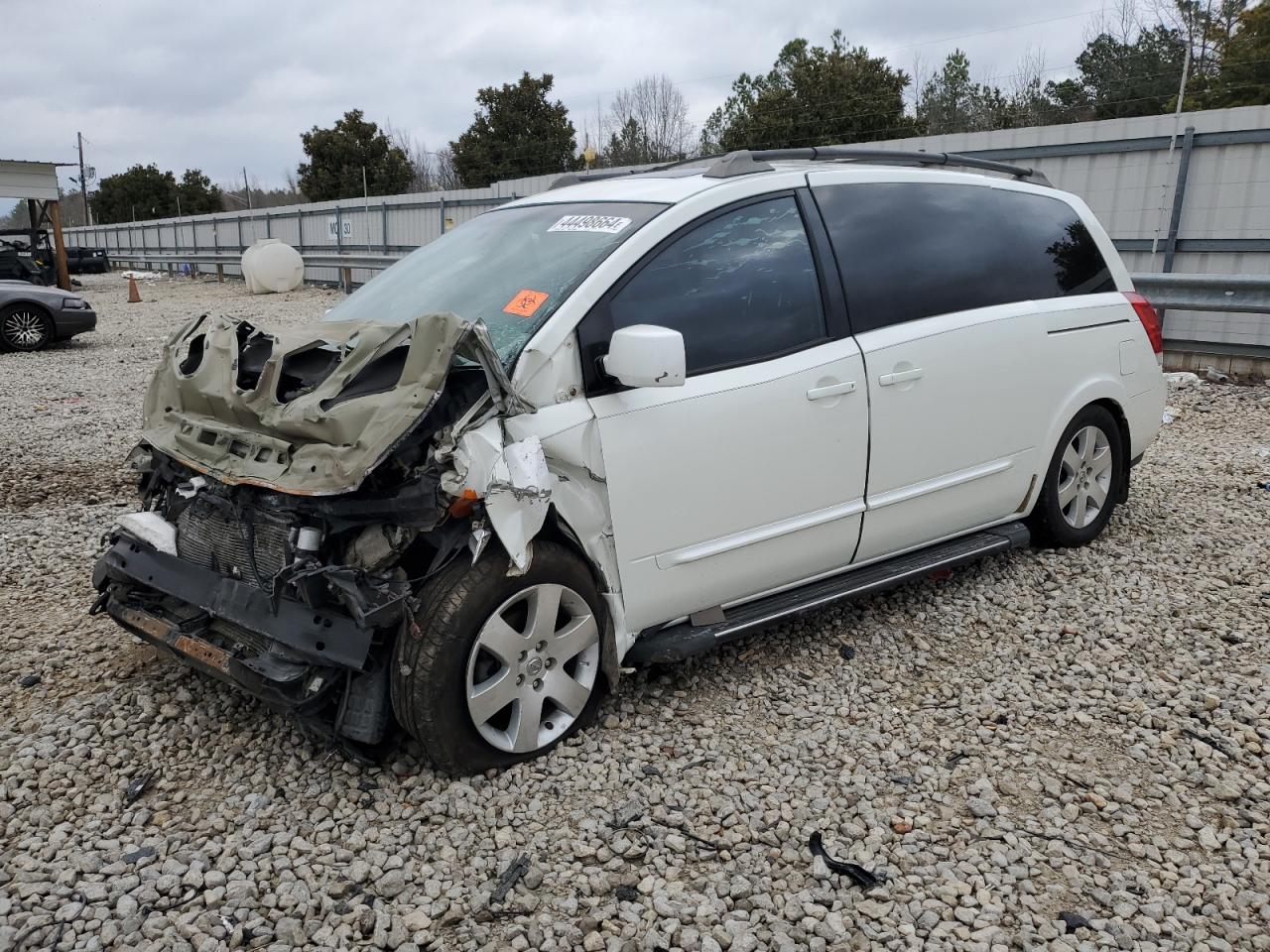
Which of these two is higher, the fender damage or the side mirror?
the side mirror

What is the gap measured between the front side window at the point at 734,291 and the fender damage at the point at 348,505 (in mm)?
623

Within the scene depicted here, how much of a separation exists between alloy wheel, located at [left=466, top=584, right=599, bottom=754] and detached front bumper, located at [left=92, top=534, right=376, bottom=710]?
36cm

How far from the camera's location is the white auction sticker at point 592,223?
345 cm

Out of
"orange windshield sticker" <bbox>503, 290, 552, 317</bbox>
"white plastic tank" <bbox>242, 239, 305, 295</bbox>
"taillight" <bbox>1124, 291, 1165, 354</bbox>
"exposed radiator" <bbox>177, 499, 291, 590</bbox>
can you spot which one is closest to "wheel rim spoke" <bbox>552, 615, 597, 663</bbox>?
"exposed radiator" <bbox>177, 499, 291, 590</bbox>

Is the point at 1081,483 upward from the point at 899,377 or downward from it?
downward

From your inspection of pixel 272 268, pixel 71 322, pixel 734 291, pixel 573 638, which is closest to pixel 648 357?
pixel 734 291

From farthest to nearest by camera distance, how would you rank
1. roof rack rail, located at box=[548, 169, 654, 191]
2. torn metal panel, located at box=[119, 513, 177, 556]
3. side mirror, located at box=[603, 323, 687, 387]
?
1. roof rack rail, located at box=[548, 169, 654, 191]
2. torn metal panel, located at box=[119, 513, 177, 556]
3. side mirror, located at box=[603, 323, 687, 387]

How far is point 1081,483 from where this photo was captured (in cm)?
487

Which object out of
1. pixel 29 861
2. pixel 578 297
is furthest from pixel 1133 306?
pixel 29 861

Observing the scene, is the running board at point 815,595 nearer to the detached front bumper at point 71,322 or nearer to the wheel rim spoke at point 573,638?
the wheel rim spoke at point 573,638

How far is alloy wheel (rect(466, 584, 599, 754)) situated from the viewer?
301 cm

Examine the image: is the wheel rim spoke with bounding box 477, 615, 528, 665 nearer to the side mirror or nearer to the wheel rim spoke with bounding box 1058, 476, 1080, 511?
the side mirror

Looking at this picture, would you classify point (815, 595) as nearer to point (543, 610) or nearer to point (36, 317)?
point (543, 610)

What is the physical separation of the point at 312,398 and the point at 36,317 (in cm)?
1299
